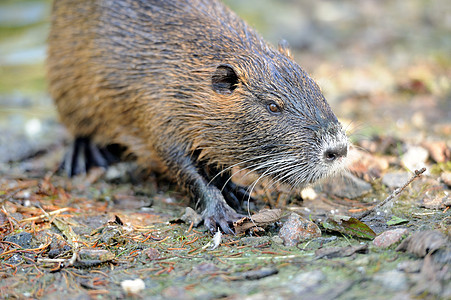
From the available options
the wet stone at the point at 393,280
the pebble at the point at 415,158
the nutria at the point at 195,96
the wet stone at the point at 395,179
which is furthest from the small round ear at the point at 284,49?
the wet stone at the point at 393,280

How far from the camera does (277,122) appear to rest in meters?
3.54

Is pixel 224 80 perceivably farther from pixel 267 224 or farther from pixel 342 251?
pixel 342 251

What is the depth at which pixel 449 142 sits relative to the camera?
4859mm

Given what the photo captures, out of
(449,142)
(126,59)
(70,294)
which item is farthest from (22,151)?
(449,142)

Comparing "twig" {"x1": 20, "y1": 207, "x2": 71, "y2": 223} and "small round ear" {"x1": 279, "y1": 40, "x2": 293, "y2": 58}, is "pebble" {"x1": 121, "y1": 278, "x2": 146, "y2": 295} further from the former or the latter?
"small round ear" {"x1": 279, "y1": 40, "x2": 293, "y2": 58}

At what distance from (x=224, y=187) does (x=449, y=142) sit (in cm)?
242

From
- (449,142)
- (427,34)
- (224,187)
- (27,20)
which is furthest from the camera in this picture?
(27,20)

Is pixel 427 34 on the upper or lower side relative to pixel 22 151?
upper

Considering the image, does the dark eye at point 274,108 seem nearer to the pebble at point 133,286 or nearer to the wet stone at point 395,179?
the wet stone at point 395,179

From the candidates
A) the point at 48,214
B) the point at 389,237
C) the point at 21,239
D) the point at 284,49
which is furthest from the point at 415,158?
the point at 21,239

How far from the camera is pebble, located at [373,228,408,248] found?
Result: 288 cm

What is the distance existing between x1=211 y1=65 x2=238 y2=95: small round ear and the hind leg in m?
1.97

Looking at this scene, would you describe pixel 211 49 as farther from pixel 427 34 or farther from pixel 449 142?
pixel 427 34

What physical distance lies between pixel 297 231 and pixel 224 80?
1.31 metres
